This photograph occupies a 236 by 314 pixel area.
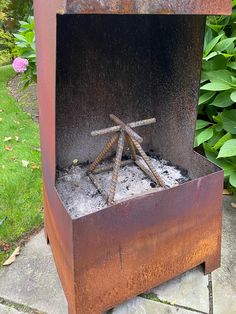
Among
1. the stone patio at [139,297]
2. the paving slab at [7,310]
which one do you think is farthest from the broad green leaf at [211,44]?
the paving slab at [7,310]

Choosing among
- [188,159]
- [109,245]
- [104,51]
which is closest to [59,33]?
[104,51]

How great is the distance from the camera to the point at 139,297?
5.47 feet

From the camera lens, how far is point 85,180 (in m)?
1.96

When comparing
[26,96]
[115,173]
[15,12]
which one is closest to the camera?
[115,173]

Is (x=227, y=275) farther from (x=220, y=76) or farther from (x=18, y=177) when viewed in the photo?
(x=18, y=177)

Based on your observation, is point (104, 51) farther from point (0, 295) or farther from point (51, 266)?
point (0, 295)

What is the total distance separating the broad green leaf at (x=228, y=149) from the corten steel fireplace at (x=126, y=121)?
0.30 metres

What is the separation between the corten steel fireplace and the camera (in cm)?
130

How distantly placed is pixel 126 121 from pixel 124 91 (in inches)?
7.5

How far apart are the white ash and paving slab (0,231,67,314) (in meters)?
0.38

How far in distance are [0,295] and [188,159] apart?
1.23 meters

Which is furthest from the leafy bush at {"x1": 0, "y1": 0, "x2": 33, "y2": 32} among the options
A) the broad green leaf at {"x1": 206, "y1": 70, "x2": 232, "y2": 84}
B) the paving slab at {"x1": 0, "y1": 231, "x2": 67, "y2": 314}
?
the paving slab at {"x1": 0, "y1": 231, "x2": 67, "y2": 314}

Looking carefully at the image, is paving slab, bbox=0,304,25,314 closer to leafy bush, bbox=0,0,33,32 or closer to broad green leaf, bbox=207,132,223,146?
broad green leaf, bbox=207,132,223,146

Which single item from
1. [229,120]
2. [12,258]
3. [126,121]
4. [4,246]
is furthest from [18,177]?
[229,120]
